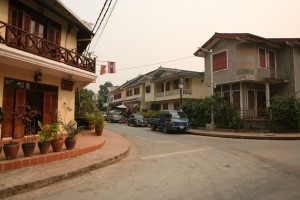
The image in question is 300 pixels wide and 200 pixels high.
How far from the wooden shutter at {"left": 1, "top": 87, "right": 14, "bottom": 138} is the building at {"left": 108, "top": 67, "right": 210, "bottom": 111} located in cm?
1678

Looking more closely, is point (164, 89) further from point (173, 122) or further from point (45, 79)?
point (45, 79)

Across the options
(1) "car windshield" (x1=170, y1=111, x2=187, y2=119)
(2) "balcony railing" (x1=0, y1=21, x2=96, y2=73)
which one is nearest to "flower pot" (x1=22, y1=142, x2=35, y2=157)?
(2) "balcony railing" (x1=0, y1=21, x2=96, y2=73)

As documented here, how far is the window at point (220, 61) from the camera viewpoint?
23.1 m

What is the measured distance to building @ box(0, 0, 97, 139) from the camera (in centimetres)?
998

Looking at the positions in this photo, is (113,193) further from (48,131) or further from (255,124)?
(255,124)

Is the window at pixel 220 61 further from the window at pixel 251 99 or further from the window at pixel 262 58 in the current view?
the window at pixel 251 99

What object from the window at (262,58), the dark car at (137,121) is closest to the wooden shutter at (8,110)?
the dark car at (137,121)

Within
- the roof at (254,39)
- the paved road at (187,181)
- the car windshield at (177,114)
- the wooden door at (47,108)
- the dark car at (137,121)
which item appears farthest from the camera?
the dark car at (137,121)

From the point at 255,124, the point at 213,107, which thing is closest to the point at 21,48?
the point at 213,107

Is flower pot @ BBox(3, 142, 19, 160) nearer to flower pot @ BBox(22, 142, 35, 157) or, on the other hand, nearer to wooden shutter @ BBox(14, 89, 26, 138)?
flower pot @ BBox(22, 142, 35, 157)

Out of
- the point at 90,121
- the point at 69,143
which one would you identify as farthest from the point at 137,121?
the point at 69,143

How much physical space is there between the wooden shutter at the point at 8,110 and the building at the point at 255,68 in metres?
16.0

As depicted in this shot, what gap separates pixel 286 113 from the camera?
56.8ft

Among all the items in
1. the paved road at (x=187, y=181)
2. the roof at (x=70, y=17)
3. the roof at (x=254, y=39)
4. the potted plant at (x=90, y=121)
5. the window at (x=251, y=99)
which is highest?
the roof at (x=254, y=39)
